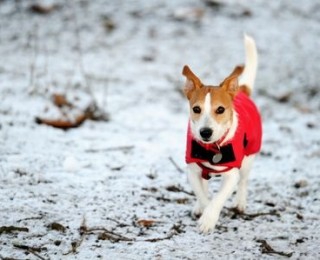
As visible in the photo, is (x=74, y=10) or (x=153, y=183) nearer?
(x=153, y=183)

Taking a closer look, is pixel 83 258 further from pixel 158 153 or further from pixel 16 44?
pixel 16 44

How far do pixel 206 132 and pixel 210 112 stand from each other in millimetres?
184

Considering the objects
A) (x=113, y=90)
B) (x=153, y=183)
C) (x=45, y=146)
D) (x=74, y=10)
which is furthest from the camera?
(x=74, y=10)

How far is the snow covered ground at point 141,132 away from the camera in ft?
11.0

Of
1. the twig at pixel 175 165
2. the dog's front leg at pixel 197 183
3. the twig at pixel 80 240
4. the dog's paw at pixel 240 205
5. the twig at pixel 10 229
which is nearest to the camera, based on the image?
the twig at pixel 80 240

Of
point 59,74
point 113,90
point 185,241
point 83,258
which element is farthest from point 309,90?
point 83,258

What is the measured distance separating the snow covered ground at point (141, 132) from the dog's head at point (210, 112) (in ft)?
2.54

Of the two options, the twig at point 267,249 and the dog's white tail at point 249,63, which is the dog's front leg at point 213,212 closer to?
the twig at point 267,249

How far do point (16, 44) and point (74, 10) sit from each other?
2.11m

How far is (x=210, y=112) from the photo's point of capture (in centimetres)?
346

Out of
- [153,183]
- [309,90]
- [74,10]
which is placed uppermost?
[74,10]

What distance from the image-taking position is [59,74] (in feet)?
25.1

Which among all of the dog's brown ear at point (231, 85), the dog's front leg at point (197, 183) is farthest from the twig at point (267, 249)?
the dog's brown ear at point (231, 85)

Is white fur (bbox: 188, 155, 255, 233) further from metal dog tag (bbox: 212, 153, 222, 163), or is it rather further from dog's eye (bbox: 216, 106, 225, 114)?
dog's eye (bbox: 216, 106, 225, 114)
